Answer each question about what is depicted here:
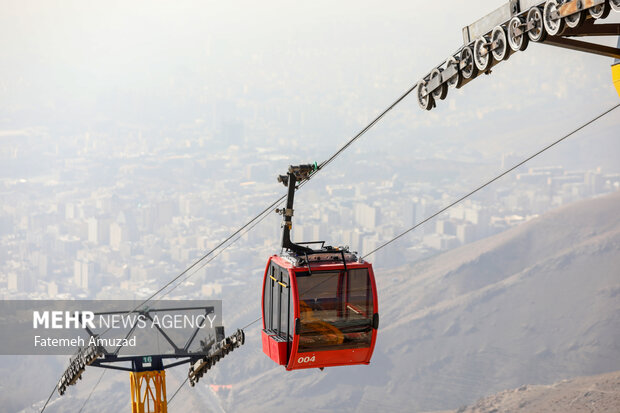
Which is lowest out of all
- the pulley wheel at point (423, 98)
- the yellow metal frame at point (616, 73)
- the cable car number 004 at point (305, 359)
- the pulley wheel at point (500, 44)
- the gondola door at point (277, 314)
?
the cable car number 004 at point (305, 359)

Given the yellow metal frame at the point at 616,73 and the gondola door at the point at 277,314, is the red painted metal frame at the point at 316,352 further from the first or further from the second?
the yellow metal frame at the point at 616,73

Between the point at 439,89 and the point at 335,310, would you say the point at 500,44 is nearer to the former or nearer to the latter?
the point at 439,89

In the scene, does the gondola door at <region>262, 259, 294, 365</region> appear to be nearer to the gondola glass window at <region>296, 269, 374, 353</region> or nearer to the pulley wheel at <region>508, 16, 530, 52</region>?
the gondola glass window at <region>296, 269, 374, 353</region>

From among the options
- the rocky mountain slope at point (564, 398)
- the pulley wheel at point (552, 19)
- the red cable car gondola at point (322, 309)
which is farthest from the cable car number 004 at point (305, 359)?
the rocky mountain slope at point (564, 398)

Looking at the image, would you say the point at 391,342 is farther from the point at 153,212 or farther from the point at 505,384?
the point at 153,212

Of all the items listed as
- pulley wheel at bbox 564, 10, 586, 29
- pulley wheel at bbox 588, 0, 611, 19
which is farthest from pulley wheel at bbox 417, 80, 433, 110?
pulley wheel at bbox 588, 0, 611, 19

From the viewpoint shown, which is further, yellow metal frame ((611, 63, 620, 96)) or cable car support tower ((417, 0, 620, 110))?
yellow metal frame ((611, 63, 620, 96))
